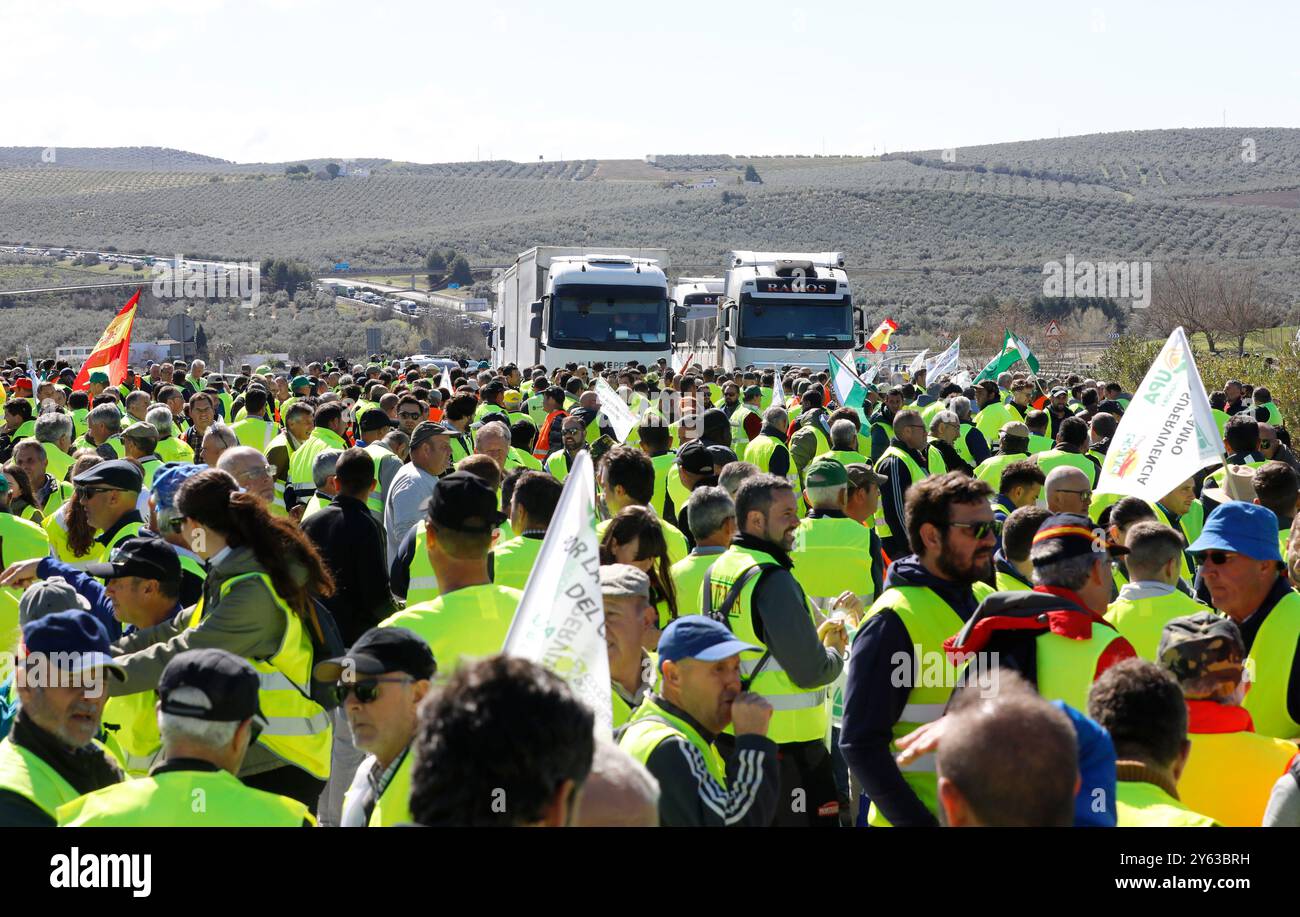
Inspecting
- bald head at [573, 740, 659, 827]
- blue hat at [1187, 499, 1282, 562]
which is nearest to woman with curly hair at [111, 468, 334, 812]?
bald head at [573, 740, 659, 827]

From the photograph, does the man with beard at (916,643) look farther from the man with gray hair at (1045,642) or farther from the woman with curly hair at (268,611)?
the woman with curly hair at (268,611)

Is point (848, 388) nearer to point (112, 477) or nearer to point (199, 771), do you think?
point (112, 477)

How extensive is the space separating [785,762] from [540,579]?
242 cm

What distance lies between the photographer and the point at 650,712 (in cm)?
431

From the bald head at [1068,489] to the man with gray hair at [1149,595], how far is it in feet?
5.68

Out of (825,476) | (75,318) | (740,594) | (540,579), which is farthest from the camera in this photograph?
(75,318)

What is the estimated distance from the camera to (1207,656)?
A: 14.4 feet

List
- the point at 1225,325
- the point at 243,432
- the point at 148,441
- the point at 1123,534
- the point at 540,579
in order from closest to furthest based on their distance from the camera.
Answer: the point at 540,579
the point at 1123,534
the point at 148,441
the point at 243,432
the point at 1225,325

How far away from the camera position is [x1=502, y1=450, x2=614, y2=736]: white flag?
367cm

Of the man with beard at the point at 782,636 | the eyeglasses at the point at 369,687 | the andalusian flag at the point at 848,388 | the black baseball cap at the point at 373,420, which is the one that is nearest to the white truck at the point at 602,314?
the andalusian flag at the point at 848,388
